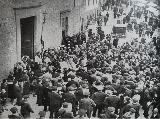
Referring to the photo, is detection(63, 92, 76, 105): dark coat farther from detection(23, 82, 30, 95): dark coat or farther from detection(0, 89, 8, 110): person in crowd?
detection(0, 89, 8, 110): person in crowd

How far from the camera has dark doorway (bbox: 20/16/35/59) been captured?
20.1 m

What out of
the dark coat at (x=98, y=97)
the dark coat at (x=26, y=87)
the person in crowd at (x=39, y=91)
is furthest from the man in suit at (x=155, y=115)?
the dark coat at (x=26, y=87)

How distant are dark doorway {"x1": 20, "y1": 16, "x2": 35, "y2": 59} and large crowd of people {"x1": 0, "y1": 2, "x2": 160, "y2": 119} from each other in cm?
72

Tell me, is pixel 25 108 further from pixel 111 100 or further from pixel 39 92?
pixel 111 100

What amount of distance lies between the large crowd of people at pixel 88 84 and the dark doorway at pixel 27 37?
0.72 metres

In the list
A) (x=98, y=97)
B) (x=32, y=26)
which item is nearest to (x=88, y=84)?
(x=98, y=97)

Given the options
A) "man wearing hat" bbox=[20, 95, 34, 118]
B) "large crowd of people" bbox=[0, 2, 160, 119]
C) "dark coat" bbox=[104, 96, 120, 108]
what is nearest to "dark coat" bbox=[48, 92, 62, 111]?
A: "large crowd of people" bbox=[0, 2, 160, 119]

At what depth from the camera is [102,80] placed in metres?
15.0

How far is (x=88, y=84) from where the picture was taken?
47.3 ft

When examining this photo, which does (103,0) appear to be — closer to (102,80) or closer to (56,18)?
(56,18)

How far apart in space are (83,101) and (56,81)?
2807mm

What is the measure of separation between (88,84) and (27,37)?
7578mm

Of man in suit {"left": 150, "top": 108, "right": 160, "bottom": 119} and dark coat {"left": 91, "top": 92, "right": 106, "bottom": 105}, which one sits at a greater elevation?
dark coat {"left": 91, "top": 92, "right": 106, "bottom": 105}

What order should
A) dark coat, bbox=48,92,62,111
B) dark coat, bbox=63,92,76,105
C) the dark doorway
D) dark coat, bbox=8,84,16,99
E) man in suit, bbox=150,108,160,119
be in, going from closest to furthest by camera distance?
dark coat, bbox=48,92,62,111
dark coat, bbox=63,92,76,105
man in suit, bbox=150,108,160,119
dark coat, bbox=8,84,16,99
the dark doorway
